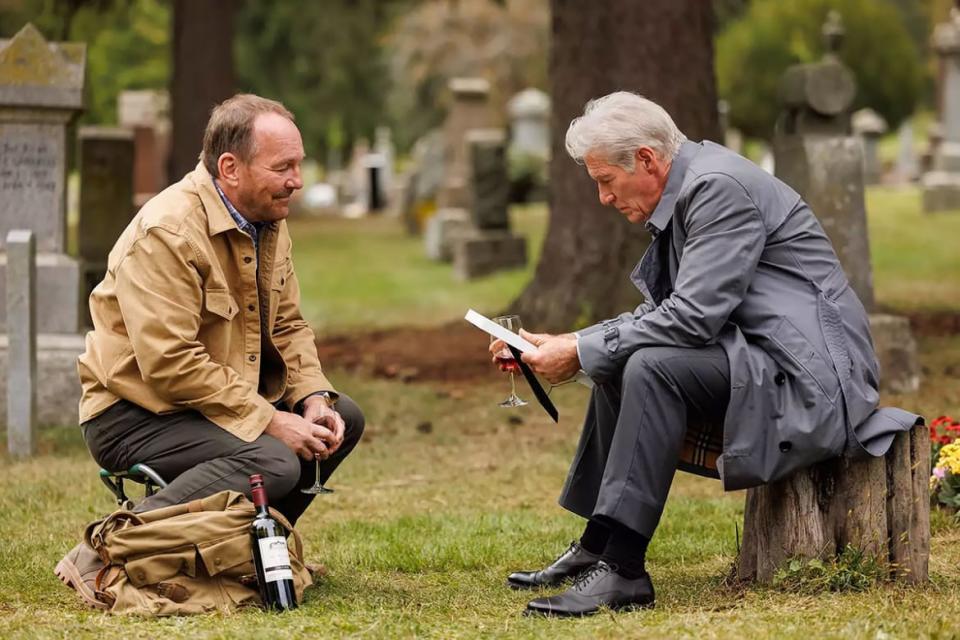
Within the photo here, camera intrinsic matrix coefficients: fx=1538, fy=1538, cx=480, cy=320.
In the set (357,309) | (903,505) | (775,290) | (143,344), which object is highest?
(775,290)

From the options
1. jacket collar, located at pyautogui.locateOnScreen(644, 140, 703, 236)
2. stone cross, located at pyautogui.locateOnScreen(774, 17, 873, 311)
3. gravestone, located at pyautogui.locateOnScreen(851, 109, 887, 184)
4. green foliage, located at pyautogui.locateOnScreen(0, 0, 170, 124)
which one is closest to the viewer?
jacket collar, located at pyautogui.locateOnScreen(644, 140, 703, 236)

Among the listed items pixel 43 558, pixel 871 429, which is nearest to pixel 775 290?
pixel 871 429

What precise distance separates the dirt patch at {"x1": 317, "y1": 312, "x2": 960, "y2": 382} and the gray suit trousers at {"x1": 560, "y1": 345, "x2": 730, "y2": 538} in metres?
5.88

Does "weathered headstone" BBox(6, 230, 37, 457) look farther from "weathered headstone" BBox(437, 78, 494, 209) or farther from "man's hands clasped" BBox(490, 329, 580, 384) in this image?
"weathered headstone" BBox(437, 78, 494, 209)

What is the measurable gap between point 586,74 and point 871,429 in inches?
266

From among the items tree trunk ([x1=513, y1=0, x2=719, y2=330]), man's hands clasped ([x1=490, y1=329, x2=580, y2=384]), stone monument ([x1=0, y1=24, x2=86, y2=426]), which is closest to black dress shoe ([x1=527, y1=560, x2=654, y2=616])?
man's hands clasped ([x1=490, y1=329, x2=580, y2=384])

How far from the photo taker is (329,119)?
3553 centimetres

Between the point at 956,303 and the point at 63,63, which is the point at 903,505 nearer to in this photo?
the point at 63,63

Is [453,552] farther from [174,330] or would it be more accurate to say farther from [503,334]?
[174,330]

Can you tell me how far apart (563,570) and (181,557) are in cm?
129

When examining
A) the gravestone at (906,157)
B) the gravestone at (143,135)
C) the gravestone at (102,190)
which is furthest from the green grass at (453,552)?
the gravestone at (906,157)

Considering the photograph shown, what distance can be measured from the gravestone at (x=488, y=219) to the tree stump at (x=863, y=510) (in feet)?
42.6

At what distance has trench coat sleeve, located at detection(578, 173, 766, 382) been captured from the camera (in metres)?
4.68

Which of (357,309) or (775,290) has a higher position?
(775,290)
